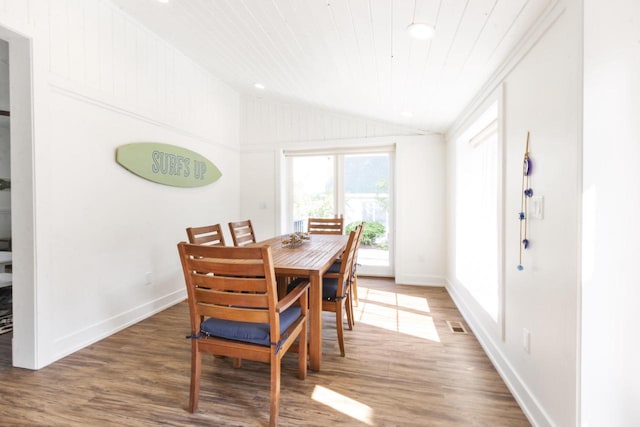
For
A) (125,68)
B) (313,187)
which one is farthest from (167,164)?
(313,187)

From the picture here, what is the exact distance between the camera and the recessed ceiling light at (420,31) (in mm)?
1740

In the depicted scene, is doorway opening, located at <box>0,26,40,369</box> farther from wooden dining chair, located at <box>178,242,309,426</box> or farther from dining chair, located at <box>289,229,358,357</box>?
dining chair, located at <box>289,229,358,357</box>

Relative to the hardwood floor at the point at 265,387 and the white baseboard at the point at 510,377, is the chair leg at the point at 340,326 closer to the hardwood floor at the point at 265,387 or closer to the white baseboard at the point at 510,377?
the hardwood floor at the point at 265,387

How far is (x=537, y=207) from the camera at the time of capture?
1572mm

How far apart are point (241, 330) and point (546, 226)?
1.65 meters

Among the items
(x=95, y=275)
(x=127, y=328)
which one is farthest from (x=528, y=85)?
(x=127, y=328)

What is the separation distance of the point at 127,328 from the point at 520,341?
319cm

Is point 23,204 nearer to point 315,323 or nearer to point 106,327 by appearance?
point 106,327

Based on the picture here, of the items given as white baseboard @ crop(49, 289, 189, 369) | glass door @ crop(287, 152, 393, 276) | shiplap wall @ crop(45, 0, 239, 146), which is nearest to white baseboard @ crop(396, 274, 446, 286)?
glass door @ crop(287, 152, 393, 276)

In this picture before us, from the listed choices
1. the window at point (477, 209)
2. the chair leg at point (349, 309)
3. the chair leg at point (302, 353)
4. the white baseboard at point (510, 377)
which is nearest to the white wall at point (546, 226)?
the white baseboard at point (510, 377)

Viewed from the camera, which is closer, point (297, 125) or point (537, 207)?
point (537, 207)

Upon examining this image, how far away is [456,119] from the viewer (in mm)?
3408

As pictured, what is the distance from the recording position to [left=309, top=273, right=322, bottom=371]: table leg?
6.57 feet

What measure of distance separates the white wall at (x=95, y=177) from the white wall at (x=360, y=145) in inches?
48.4
